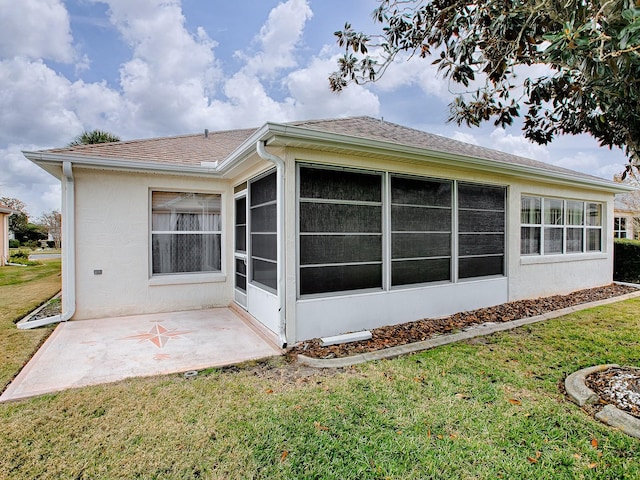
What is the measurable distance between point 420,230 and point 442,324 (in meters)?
1.99

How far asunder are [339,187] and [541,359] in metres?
4.21

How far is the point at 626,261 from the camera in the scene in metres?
12.5

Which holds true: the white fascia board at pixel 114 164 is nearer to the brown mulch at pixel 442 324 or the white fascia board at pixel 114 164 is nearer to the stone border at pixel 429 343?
the brown mulch at pixel 442 324

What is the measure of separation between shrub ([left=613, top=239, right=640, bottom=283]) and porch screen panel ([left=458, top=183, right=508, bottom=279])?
330 inches

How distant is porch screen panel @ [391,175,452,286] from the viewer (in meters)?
6.53

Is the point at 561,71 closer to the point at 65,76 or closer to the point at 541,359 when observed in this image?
the point at 541,359

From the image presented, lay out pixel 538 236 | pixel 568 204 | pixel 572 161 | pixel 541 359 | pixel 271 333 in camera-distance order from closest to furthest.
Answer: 1. pixel 541 359
2. pixel 271 333
3. pixel 538 236
4. pixel 568 204
5. pixel 572 161

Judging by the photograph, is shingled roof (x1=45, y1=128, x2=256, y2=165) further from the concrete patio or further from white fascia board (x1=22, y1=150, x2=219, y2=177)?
the concrete patio

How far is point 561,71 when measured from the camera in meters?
5.09

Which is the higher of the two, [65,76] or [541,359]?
[65,76]

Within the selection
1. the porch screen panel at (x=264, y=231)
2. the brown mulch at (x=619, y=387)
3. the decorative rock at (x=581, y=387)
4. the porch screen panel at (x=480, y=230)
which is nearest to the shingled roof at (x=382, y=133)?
the porch screen panel at (x=480, y=230)

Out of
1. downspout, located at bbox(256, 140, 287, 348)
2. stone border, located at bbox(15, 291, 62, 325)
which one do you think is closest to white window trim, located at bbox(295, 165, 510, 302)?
downspout, located at bbox(256, 140, 287, 348)

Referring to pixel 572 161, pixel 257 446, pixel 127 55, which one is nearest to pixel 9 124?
pixel 127 55

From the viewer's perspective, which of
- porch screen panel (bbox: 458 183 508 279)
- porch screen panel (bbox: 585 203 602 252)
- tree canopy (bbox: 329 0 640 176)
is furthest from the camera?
porch screen panel (bbox: 585 203 602 252)
